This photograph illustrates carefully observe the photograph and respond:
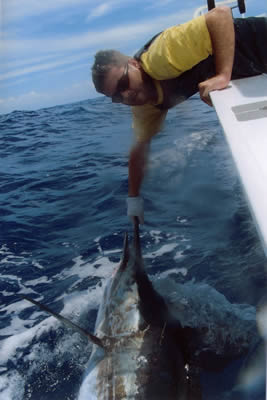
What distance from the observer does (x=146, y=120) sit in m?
3.03

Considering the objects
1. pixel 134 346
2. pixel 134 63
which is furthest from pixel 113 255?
pixel 134 63

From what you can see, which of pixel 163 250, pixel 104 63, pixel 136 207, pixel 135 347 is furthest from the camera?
pixel 163 250

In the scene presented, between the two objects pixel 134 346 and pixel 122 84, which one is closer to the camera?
pixel 134 346

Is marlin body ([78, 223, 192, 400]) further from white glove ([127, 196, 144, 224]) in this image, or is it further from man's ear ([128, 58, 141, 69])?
man's ear ([128, 58, 141, 69])

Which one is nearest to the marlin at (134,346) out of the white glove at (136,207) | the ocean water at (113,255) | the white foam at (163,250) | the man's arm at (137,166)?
the ocean water at (113,255)

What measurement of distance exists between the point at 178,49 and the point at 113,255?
1.72 m

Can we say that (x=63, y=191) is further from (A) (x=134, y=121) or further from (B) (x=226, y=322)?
(B) (x=226, y=322)

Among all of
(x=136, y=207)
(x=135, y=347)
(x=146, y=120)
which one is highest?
(x=146, y=120)

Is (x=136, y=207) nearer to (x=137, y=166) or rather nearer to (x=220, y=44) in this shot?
(x=137, y=166)

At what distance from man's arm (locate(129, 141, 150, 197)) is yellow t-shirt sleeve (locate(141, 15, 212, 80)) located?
766mm

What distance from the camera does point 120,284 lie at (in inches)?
88.7

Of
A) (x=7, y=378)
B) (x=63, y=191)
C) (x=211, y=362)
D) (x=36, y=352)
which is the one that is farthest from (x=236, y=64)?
(x=63, y=191)

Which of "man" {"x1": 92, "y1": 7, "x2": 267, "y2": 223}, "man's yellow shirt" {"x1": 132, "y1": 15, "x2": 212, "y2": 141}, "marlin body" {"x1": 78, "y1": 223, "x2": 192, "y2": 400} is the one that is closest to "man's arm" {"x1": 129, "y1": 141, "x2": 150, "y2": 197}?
"man" {"x1": 92, "y1": 7, "x2": 267, "y2": 223}

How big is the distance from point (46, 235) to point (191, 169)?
205 centimetres
